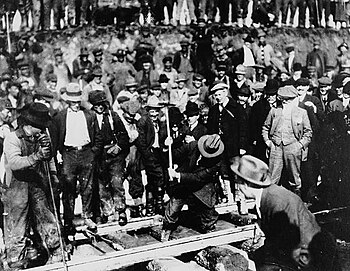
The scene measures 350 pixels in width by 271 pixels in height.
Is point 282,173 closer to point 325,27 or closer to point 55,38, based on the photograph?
point 325,27

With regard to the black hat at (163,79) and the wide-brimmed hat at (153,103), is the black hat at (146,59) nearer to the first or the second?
the black hat at (163,79)

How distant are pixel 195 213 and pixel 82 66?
83.0 inches

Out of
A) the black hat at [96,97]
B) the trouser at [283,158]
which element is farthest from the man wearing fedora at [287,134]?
the black hat at [96,97]

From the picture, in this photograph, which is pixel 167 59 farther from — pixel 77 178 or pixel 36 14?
pixel 77 178

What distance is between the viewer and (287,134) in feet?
22.3

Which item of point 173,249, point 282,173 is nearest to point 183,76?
point 282,173

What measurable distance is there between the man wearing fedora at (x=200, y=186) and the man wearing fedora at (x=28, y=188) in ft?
4.32

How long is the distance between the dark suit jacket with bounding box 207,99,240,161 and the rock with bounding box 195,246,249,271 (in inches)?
51.1

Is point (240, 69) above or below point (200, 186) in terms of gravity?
above

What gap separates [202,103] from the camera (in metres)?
6.66

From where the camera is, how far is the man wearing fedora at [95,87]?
6.07m

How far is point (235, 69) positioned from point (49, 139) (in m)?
2.62

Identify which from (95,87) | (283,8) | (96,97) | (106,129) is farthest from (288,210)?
(283,8)

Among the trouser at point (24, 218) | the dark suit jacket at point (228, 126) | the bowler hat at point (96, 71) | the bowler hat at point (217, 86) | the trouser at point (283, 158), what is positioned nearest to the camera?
the trouser at point (24, 218)
